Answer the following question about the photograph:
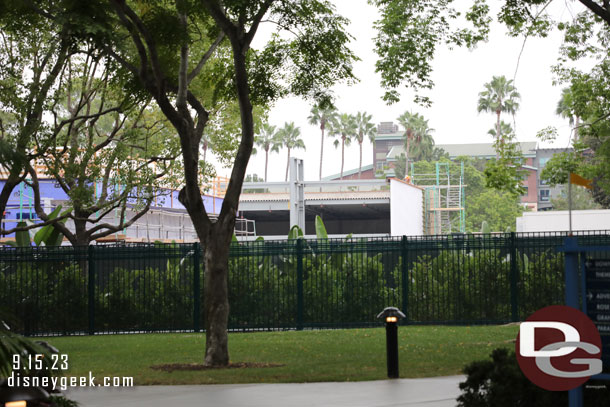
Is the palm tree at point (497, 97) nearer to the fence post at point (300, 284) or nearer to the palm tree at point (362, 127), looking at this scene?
the palm tree at point (362, 127)

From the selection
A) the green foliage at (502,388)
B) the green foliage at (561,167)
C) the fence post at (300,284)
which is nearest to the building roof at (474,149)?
the green foliage at (561,167)

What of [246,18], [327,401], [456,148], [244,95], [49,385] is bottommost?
[327,401]

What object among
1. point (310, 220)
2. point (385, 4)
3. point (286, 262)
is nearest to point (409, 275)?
point (286, 262)

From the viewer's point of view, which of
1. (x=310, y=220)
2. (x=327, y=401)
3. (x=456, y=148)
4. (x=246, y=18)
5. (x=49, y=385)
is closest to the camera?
(x=49, y=385)

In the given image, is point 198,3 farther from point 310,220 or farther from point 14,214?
point 310,220

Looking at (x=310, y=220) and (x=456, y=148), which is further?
(x=456, y=148)

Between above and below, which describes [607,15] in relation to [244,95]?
above

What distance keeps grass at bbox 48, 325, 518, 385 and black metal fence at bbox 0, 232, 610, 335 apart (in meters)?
1.03

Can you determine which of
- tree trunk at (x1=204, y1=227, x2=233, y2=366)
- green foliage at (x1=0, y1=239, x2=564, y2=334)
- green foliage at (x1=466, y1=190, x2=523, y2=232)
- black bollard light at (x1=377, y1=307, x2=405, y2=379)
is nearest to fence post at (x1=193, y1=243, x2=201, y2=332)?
green foliage at (x1=0, y1=239, x2=564, y2=334)

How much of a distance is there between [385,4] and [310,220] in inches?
2110

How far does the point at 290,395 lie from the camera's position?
10.1 metres

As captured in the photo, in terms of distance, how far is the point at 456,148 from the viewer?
129250 millimetres

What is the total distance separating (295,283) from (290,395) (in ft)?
34.8

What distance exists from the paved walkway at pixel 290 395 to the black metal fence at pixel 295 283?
9.29 meters
